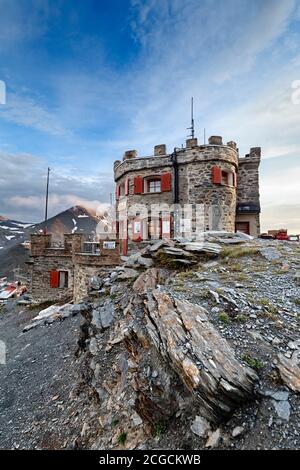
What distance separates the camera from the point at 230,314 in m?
4.77

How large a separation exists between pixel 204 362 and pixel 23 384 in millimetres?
7053

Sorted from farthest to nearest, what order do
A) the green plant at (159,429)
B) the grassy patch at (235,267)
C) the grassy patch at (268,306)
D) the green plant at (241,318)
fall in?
the grassy patch at (235,267) → the grassy patch at (268,306) → the green plant at (241,318) → the green plant at (159,429)

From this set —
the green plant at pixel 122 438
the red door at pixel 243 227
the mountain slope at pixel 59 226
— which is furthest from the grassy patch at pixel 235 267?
the mountain slope at pixel 59 226

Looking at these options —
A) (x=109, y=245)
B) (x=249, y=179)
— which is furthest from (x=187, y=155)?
(x=109, y=245)

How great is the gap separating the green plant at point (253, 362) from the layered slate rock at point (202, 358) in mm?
130

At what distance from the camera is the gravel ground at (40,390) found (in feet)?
17.3

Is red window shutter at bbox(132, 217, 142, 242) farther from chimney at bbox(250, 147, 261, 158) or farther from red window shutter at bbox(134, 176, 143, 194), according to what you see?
chimney at bbox(250, 147, 261, 158)

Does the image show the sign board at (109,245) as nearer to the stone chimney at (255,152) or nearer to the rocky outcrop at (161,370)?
the rocky outcrop at (161,370)

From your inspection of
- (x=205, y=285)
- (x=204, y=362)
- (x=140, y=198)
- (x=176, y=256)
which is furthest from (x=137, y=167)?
(x=204, y=362)

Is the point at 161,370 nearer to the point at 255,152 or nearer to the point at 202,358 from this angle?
the point at 202,358

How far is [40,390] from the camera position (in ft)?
22.5
